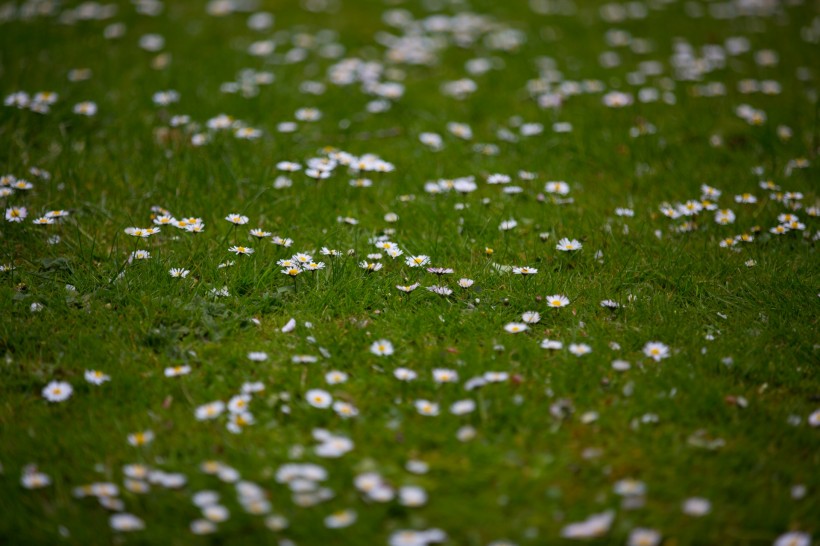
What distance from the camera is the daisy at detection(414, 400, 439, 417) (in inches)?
95.0

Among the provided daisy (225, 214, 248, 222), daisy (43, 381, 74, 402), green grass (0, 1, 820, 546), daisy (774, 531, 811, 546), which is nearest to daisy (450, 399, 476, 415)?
green grass (0, 1, 820, 546)

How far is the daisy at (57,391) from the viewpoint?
246 centimetres

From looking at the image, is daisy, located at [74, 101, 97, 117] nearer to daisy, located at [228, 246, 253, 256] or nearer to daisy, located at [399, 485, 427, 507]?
daisy, located at [228, 246, 253, 256]

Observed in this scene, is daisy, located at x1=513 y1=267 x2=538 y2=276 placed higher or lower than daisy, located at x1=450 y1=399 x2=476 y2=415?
lower

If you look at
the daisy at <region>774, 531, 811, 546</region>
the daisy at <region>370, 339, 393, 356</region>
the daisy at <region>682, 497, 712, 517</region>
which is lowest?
Answer: the daisy at <region>370, 339, 393, 356</region>

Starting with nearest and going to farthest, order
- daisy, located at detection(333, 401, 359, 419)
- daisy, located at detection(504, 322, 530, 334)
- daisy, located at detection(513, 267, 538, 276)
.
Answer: daisy, located at detection(333, 401, 359, 419), daisy, located at detection(504, 322, 530, 334), daisy, located at detection(513, 267, 538, 276)

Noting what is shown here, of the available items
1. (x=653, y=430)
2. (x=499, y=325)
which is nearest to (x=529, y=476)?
(x=653, y=430)

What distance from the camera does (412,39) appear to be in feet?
20.5

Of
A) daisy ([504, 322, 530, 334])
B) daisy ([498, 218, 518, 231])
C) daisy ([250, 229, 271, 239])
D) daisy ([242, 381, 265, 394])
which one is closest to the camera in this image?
daisy ([242, 381, 265, 394])

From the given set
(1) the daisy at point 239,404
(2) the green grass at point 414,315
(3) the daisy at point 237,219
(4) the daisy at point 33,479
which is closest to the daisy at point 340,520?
(2) the green grass at point 414,315

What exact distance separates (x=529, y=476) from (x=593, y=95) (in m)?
3.75

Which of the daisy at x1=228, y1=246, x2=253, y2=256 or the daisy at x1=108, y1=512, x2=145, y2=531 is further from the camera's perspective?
the daisy at x1=228, y1=246, x2=253, y2=256

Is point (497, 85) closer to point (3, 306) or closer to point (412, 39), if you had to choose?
point (412, 39)

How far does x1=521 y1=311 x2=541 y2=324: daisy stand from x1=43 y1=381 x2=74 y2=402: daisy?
1.80 m
